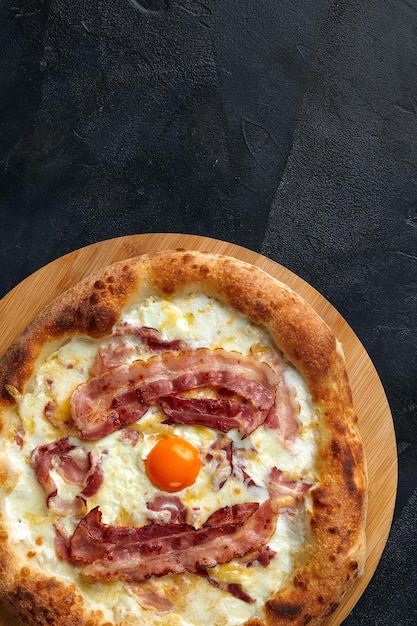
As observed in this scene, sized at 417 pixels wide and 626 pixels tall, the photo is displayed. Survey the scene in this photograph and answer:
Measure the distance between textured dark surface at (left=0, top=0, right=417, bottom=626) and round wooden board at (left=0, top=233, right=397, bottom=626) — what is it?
589mm

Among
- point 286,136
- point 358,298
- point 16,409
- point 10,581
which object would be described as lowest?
point 10,581

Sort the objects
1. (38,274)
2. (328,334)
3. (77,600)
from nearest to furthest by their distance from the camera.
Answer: (77,600) → (328,334) → (38,274)

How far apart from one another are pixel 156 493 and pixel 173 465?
0.78 ft

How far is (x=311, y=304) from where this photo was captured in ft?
18.7

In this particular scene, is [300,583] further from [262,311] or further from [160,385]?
[262,311]

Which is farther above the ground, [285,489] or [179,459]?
[285,489]

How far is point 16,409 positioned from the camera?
5.21 meters

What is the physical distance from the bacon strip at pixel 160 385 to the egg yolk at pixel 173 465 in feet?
0.95

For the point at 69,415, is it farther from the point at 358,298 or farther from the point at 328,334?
the point at 358,298

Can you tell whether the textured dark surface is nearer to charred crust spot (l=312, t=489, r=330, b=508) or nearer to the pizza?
the pizza

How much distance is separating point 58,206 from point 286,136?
1.94m

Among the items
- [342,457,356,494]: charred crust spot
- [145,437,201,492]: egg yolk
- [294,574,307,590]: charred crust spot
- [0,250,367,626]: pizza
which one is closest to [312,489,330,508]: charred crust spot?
[0,250,367,626]: pizza

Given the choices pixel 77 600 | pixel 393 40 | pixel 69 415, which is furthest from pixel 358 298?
pixel 77 600

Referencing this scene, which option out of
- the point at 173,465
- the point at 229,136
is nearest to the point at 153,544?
the point at 173,465
